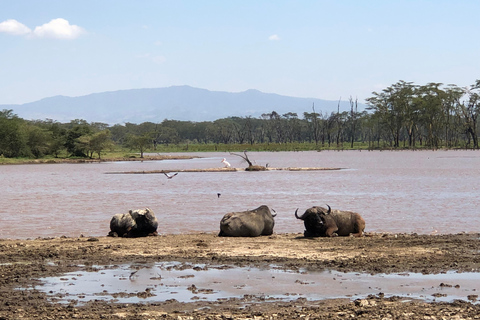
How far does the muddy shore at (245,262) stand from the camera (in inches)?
306

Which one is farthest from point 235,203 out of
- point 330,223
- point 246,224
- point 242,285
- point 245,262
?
point 242,285

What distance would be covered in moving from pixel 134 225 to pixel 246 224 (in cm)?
288

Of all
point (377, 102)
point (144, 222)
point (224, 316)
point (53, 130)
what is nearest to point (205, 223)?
point (144, 222)

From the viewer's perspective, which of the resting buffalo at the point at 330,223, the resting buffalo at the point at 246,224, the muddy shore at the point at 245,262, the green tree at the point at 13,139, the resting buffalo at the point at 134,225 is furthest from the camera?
the green tree at the point at 13,139

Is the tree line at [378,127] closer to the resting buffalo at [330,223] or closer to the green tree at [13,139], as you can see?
the green tree at [13,139]

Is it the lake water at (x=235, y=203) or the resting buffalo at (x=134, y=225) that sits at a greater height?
the resting buffalo at (x=134, y=225)

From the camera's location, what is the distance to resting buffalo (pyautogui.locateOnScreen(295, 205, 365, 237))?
47.9ft

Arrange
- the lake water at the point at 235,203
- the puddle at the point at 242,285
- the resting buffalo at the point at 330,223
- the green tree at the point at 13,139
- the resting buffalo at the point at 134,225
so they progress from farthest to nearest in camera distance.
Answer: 1. the green tree at the point at 13,139
2. the lake water at the point at 235,203
3. the resting buffalo at the point at 134,225
4. the resting buffalo at the point at 330,223
5. the puddle at the point at 242,285

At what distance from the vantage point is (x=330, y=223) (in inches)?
581

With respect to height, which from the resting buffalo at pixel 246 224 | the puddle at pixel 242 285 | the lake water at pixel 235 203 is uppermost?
the resting buffalo at pixel 246 224

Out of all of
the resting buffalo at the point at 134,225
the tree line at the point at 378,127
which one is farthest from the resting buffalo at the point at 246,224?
the tree line at the point at 378,127

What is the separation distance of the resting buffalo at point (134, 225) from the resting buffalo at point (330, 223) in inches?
154

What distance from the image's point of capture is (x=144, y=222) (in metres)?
15.5

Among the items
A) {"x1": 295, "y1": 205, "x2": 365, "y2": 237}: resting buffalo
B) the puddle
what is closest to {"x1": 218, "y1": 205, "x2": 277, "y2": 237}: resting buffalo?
{"x1": 295, "y1": 205, "x2": 365, "y2": 237}: resting buffalo
